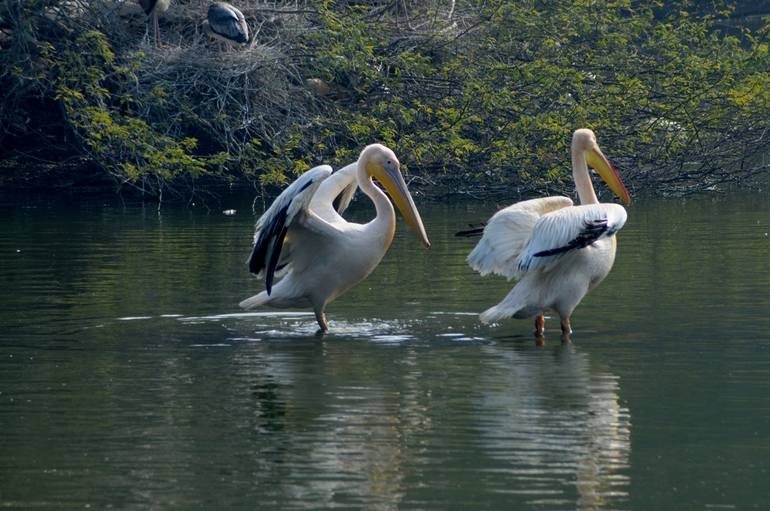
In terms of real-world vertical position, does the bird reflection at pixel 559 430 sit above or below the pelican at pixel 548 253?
below

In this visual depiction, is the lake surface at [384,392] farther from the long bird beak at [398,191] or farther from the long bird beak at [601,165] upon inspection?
the long bird beak at [601,165]

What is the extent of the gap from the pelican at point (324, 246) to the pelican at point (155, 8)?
8975mm

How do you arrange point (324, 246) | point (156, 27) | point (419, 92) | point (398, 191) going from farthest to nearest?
point (419, 92), point (156, 27), point (398, 191), point (324, 246)

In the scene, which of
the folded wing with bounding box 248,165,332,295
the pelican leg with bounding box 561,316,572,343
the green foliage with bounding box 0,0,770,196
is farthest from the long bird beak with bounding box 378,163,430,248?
the green foliage with bounding box 0,0,770,196

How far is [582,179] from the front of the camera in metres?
8.84

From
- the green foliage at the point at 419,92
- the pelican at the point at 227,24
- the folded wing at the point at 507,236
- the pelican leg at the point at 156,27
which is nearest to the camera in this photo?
the folded wing at the point at 507,236

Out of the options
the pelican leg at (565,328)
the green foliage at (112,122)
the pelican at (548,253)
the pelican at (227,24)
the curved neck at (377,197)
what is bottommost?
the pelican leg at (565,328)

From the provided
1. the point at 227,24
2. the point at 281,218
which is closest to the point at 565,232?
the point at 281,218

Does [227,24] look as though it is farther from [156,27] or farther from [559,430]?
[559,430]

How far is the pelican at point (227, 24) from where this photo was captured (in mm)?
16672

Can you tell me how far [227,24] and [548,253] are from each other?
9.88 m

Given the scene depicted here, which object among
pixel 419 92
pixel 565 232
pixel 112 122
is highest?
pixel 419 92

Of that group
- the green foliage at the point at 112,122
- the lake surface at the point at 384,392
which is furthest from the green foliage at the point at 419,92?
the lake surface at the point at 384,392

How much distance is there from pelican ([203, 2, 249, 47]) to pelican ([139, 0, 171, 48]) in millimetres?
631
